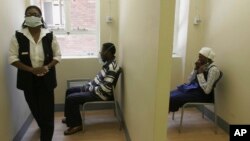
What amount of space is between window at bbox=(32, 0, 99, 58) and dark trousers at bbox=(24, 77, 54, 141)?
1276 millimetres

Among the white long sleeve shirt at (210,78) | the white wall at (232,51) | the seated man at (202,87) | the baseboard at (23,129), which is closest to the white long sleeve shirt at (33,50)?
the baseboard at (23,129)

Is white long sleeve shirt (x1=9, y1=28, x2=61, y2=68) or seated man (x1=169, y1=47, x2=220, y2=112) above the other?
white long sleeve shirt (x1=9, y1=28, x2=61, y2=68)

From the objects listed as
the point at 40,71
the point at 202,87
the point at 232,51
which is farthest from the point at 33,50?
the point at 232,51

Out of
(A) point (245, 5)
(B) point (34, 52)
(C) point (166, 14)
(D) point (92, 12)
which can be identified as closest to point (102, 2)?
(D) point (92, 12)

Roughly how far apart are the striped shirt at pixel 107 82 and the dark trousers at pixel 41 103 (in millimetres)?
674

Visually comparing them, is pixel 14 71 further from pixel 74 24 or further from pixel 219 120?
pixel 219 120

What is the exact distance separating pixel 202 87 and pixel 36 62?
1897 millimetres

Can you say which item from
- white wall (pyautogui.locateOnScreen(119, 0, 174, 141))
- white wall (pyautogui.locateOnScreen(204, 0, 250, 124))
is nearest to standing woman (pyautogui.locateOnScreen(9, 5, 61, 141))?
white wall (pyautogui.locateOnScreen(119, 0, 174, 141))

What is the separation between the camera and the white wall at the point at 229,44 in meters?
2.40

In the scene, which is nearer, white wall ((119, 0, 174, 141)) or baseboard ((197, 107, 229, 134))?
white wall ((119, 0, 174, 141))

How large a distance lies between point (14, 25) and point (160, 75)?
194cm

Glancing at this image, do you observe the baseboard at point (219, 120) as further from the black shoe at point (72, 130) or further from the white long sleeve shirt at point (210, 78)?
the black shoe at point (72, 130)

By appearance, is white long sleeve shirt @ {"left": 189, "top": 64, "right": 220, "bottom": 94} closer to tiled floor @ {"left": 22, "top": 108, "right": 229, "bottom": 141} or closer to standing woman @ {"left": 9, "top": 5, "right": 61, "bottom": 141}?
tiled floor @ {"left": 22, "top": 108, "right": 229, "bottom": 141}

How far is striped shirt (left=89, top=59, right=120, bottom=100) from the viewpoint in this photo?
265 cm
